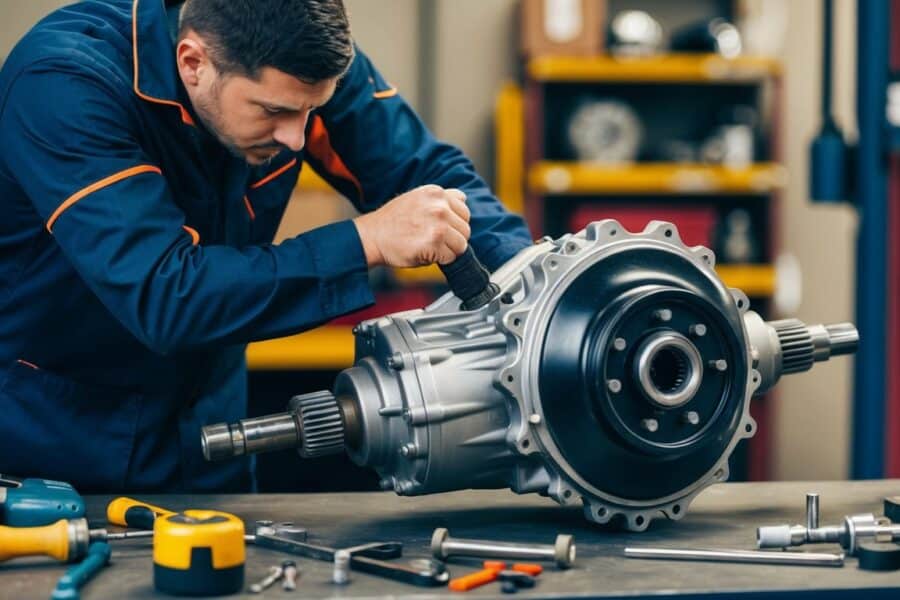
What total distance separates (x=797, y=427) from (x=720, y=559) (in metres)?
3.31

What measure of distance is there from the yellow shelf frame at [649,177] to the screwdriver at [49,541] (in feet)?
8.67

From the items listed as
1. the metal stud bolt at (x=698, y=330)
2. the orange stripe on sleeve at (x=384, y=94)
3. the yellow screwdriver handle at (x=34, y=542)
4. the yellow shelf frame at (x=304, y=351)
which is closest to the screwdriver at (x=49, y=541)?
the yellow screwdriver handle at (x=34, y=542)

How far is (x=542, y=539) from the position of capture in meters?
1.19

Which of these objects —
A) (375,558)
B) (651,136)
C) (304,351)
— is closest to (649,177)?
(651,136)

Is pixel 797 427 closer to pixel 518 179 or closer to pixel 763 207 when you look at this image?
pixel 763 207

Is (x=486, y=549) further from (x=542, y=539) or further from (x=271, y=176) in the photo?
(x=271, y=176)

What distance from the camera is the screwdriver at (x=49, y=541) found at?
3.41 feet

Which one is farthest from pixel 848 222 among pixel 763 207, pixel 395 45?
pixel 395 45

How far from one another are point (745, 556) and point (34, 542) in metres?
0.62

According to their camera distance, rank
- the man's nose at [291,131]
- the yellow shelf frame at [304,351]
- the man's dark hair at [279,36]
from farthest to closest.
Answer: the yellow shelf frame at [304,351], the man's nose at [291,131], the man's dark hair at [279,36]

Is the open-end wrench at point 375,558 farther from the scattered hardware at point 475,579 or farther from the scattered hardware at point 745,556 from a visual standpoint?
the scattered hardware at point 745,556

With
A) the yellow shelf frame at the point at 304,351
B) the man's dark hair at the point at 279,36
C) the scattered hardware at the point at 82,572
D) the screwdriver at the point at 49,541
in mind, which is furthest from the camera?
the yellow shelf frame at the point at 304,351

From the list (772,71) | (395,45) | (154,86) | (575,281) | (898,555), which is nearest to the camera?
(898,555)

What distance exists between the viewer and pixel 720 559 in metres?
1.09
